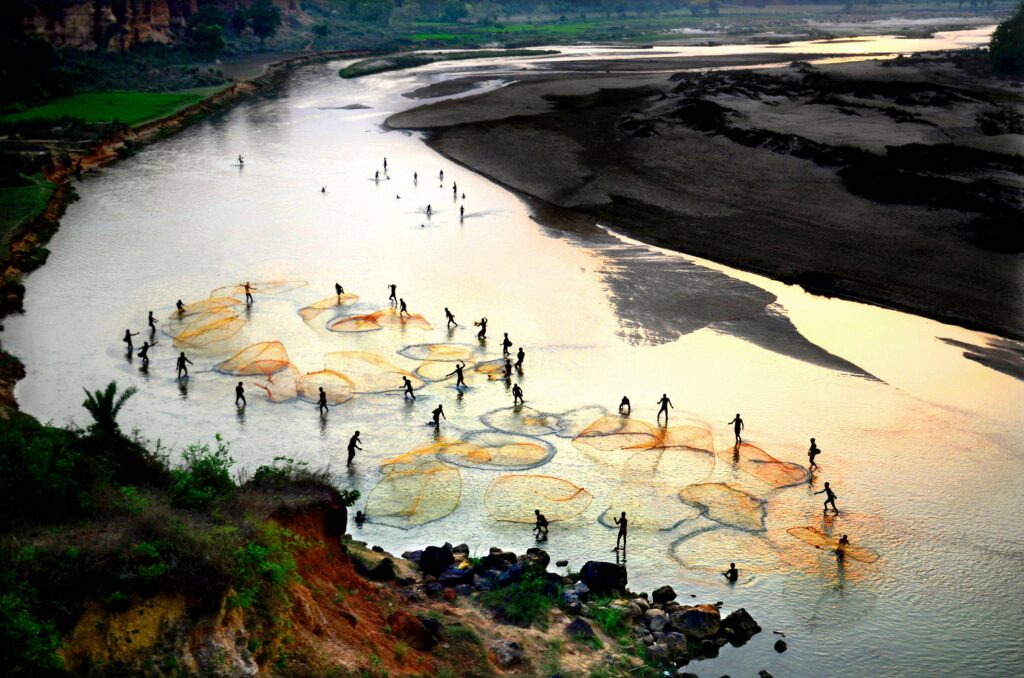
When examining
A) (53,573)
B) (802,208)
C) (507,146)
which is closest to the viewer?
(53,573)

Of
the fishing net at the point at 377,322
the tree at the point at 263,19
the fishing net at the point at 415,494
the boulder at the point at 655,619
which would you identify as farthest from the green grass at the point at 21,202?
the tree at the point at 263,19

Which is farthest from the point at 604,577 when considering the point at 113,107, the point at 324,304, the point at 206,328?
the point at 113,107

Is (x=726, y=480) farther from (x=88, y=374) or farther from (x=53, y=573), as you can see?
(x=88, y=374)

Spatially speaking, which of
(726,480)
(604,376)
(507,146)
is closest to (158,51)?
(507,146)

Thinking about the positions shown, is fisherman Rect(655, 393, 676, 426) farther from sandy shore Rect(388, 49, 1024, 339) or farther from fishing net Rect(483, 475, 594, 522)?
sandy shore Rect(388, 49, 1024, 339)

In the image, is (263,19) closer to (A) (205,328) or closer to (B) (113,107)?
(B) (113,107)

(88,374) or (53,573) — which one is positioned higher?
(53,573)

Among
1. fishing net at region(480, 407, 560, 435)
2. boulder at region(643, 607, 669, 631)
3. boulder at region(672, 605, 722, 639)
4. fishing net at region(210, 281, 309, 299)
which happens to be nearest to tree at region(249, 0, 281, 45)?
fishing net at region(210, 281, 309, 299)
